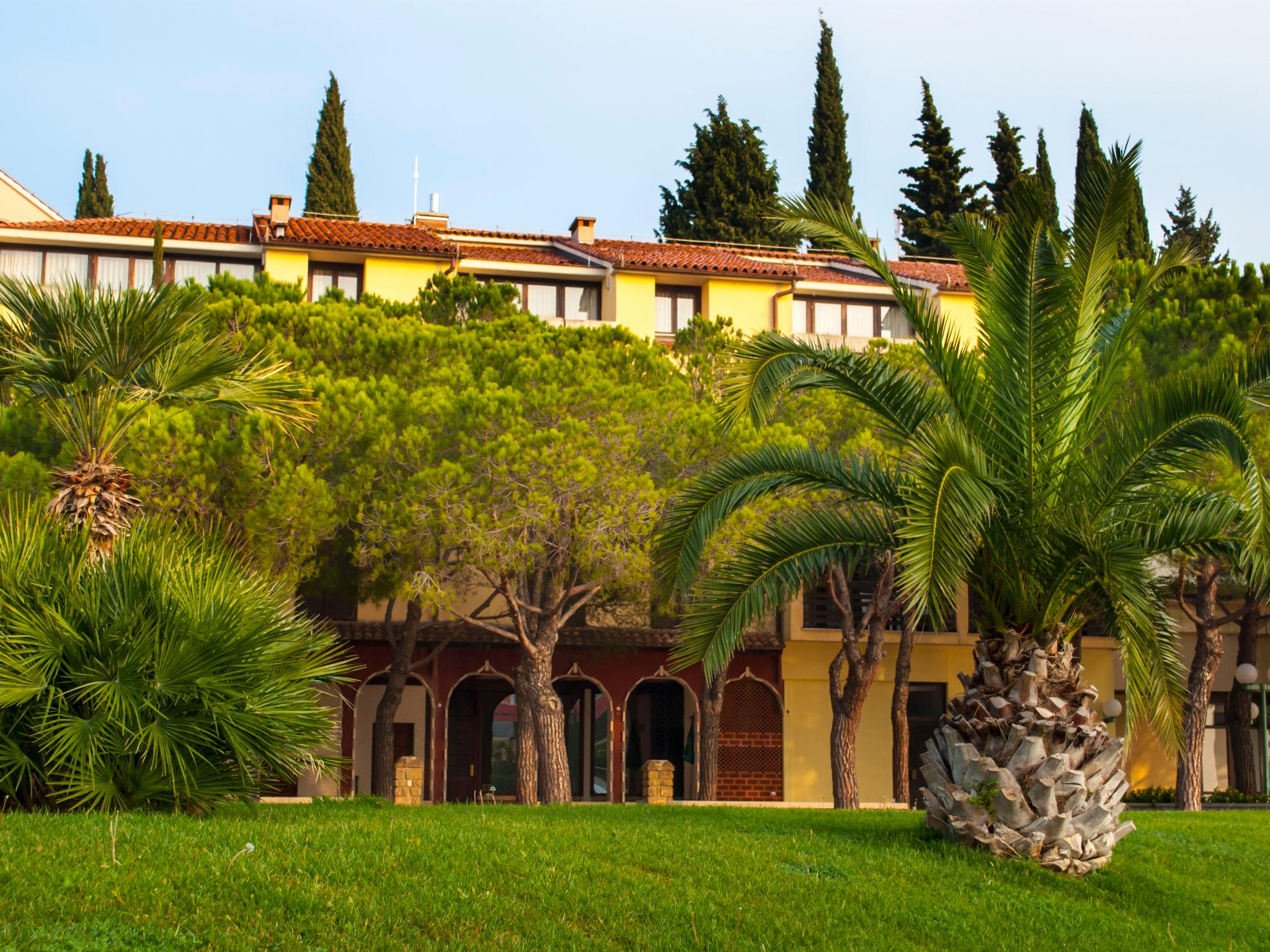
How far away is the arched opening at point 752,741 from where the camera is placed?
31.2 m

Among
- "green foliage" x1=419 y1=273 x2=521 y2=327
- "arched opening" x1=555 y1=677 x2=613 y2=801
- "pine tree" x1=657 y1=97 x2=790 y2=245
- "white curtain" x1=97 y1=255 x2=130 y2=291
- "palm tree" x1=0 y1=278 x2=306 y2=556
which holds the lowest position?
"arched opening" x1=555 y1=677 x2=613 y2=801

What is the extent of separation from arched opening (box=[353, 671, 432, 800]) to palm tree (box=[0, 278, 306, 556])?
15.9 m

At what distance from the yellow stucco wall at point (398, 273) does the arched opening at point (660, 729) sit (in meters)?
10.6

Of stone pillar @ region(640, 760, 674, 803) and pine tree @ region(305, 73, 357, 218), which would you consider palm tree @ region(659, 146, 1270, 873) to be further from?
pine tree @ region(305, 73, 357, 218)

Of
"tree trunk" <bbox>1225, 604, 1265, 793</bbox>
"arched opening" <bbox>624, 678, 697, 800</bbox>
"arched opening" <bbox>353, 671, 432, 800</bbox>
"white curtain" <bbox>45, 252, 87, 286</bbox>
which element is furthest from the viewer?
"arched opening" <bbox>624, 678, 697, 800</bbox>

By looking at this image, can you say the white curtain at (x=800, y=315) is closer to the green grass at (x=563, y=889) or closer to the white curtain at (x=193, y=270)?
the white curtain at (x=193, y=270)

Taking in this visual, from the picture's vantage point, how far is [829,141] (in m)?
45.6

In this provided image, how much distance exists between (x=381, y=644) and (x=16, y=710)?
1802 cm

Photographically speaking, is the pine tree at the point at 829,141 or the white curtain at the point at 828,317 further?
the pine tree at the point at 829,141

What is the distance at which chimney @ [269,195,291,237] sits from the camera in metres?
32.6

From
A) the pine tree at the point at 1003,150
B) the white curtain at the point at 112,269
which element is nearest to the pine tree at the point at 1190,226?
the pine tree at the point at 1003,150

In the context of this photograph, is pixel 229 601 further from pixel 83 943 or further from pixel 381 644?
pixel 381 644

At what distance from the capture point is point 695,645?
1232 centimetres

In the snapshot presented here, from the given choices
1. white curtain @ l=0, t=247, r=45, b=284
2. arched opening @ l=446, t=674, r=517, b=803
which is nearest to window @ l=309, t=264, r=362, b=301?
white curtain @ l=0, t=247, r=45, b=284
